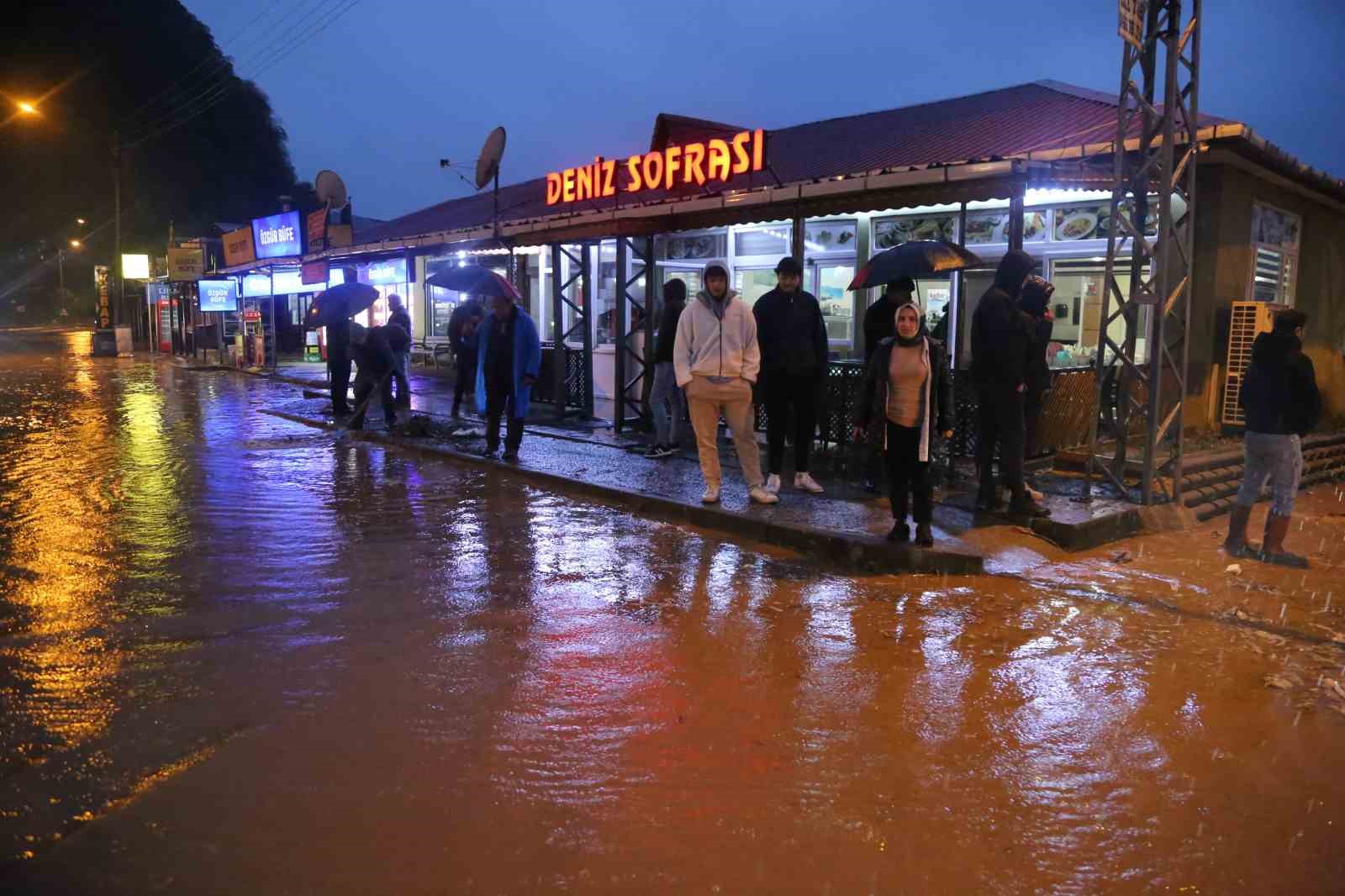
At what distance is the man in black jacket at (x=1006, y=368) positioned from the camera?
7.23 m

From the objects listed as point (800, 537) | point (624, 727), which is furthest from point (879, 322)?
point (624, 727)

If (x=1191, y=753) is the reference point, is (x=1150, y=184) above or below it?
above

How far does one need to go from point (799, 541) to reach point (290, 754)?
4212 millimetres

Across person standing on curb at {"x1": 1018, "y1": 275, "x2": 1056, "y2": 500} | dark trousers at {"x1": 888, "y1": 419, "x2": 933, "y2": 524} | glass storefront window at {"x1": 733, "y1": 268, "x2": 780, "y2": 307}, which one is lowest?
dark trousers at {"x1": 888, "y1": 419, "x2": 933, "y2": 524}

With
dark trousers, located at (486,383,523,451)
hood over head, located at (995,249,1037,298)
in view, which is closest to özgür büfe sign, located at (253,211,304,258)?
dark trousers, located at (486,383,523,451)

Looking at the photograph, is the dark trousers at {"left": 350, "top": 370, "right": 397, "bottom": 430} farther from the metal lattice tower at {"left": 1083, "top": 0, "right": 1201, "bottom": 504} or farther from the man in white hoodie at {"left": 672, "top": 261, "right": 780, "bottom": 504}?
the metal lattice tower at {"left": 1083, "top": 0, "right": 1201, "bottom": 504}

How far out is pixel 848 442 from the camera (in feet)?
33.7

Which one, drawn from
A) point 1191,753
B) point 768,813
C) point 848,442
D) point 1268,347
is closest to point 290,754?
point 768,813

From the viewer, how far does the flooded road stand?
3.04 meters

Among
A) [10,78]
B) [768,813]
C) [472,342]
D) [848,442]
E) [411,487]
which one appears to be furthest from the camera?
[10,78]

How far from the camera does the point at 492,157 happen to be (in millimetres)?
14812

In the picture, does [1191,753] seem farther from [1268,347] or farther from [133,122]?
[133,122]

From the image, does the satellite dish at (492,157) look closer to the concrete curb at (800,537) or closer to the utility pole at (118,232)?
the concrete curb at (800,537)

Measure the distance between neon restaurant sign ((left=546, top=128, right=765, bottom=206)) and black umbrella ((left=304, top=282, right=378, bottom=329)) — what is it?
3.27 metres
